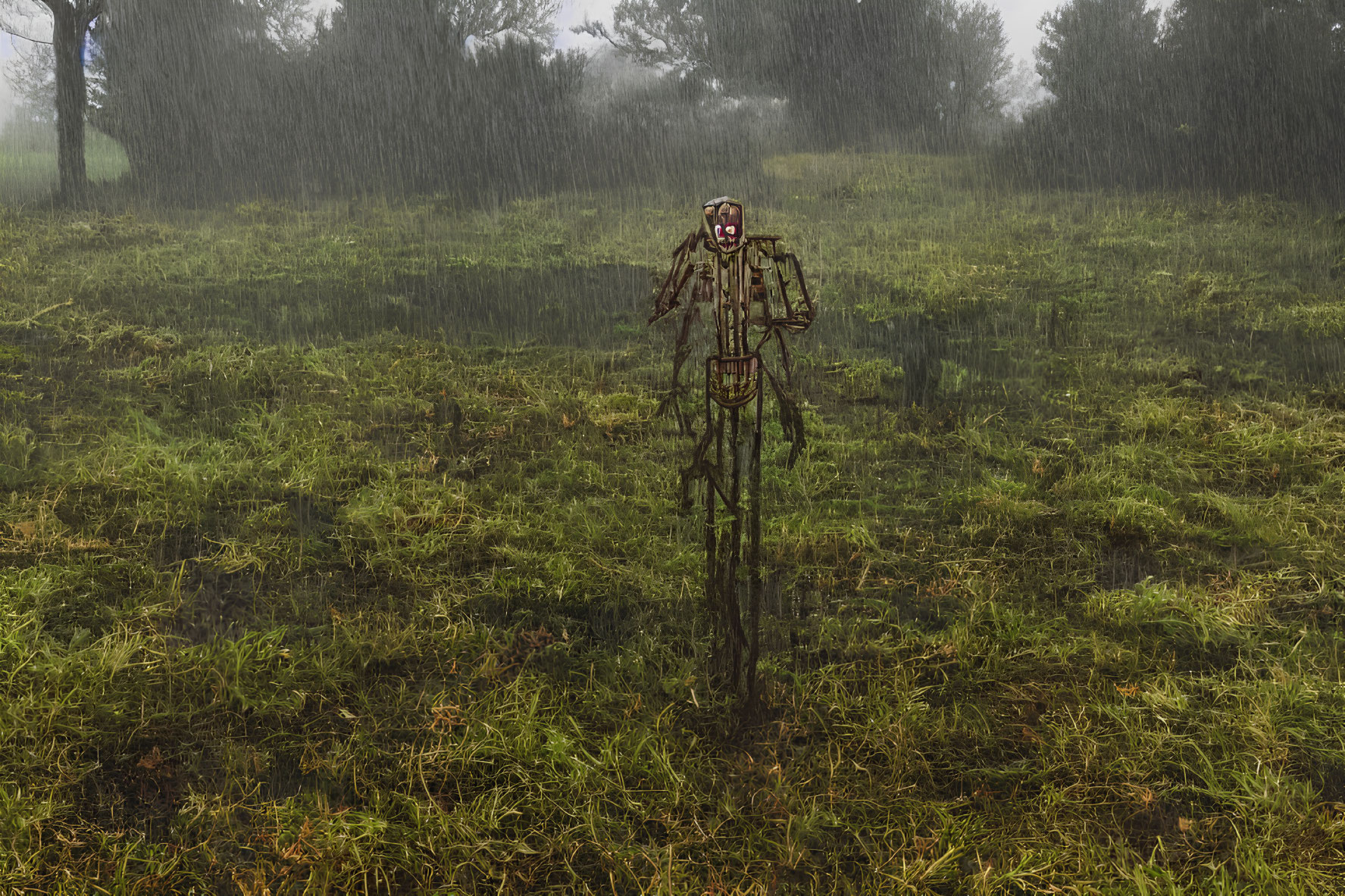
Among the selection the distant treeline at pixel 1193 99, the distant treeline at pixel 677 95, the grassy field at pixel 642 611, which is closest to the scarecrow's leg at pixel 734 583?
the grassy field at pixel 642 611

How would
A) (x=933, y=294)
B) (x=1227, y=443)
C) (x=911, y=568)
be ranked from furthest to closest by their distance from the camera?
(x=933, y=294) → (x=1227, y=443) → (x=911, y=568)

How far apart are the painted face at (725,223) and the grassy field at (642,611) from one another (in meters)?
1.75

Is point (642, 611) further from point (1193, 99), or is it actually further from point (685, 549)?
point (1193, 99)

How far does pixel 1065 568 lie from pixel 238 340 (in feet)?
21.8

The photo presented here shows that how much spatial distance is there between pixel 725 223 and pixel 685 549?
6.92 ft

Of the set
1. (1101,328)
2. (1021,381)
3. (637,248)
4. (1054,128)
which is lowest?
(1021,381)

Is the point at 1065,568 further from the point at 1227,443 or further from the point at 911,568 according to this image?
the point at 1227,443

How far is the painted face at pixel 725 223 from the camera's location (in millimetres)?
2475

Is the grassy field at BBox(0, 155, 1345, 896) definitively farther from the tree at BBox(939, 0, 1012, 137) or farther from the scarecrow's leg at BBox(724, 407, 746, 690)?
the tree at BBox(939, 0, 1012, 137)

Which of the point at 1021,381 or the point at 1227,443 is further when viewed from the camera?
the point at 1021,381

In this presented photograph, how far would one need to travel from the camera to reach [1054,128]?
45.7 feet

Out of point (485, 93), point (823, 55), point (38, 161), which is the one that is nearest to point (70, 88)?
point (38, 161)

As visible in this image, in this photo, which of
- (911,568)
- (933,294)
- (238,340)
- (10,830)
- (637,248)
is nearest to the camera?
(10,830)

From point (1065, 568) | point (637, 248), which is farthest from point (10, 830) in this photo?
point (637, 248)
